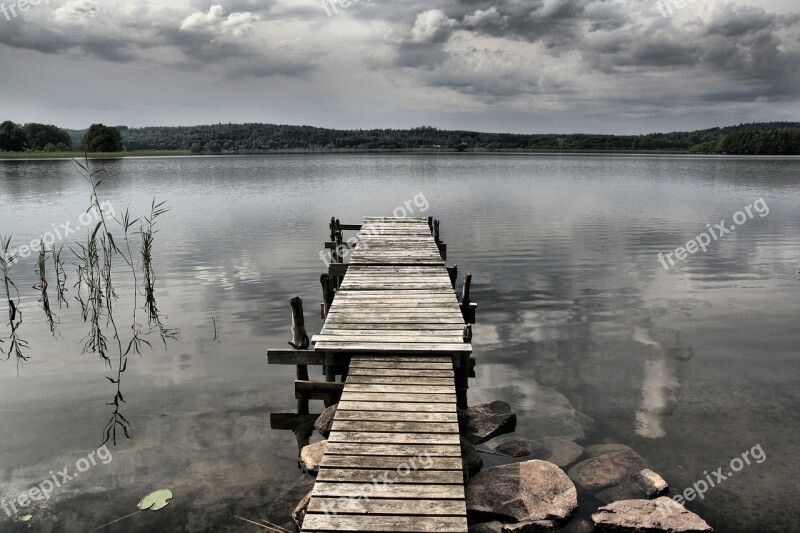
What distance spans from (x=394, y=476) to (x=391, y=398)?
1.91 meters

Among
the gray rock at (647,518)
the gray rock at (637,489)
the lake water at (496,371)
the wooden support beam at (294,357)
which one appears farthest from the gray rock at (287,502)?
the gray rock at (637,489)

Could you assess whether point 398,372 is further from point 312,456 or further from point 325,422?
point 312,456

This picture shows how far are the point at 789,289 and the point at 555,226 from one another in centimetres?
1488

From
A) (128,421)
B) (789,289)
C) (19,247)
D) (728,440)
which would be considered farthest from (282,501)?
(19,247)

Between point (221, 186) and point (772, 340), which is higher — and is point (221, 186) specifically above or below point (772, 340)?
above

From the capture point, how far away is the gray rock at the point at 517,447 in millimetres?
9727

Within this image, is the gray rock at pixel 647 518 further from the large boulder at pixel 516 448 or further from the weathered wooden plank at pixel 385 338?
the weathered wooden plank at pixel 385 338

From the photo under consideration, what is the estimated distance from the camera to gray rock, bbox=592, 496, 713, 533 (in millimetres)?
7523

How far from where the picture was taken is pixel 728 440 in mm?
10359

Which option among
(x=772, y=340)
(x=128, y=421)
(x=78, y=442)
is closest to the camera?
(x=78, y=442)

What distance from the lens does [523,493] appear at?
8.12 meters

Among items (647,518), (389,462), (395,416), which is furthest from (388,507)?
(647,518)

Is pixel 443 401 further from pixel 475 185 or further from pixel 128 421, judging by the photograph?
pixel 475 185

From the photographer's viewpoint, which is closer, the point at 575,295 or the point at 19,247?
the point at 575,295
